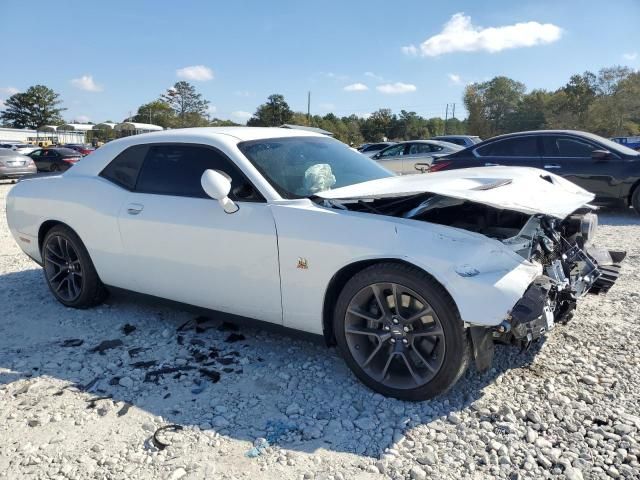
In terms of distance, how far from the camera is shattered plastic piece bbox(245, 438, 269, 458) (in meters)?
2.38

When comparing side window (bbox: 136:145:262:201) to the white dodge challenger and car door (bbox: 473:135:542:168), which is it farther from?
car door (bbox: 473:135:542:168)

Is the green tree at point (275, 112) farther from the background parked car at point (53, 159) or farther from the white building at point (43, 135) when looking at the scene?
the background parked car at point (53, 159)

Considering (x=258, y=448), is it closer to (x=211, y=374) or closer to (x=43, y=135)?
(x=211, y=374)

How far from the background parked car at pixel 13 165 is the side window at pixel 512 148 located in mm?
14939

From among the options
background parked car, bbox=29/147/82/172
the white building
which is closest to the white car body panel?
background parked car, bbox=29/147/82/172

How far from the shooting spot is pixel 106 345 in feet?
11.9

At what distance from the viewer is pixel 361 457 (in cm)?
233

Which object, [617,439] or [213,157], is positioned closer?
[617,439]

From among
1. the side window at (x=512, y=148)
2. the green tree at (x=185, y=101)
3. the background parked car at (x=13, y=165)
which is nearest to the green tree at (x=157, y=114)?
the green tree at (x=185, y=101)

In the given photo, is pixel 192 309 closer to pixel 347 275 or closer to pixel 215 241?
pixel 215 241

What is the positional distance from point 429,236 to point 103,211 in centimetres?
264

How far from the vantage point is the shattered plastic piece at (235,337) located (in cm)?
365

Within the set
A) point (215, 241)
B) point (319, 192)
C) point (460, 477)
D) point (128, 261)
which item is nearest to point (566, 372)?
point (460, 477)

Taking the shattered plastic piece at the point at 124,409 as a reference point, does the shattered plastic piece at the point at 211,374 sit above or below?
above
